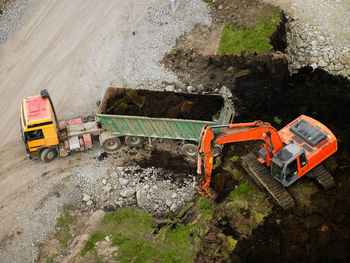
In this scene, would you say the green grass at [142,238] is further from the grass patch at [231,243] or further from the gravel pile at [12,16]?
the gravel pile at [12,16]

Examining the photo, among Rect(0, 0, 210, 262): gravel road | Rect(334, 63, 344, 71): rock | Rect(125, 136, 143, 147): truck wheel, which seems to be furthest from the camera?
Rect(334, 63, 344, 71): rock

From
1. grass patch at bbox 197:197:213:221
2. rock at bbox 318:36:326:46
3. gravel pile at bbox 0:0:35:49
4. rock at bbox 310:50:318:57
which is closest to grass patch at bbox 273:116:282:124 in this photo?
grass patch at bbox 197:197:213:221

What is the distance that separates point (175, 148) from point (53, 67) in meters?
10.3

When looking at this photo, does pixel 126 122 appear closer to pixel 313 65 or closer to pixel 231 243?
pixel 231 243

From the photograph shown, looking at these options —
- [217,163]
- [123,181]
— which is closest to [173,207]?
[123,181]

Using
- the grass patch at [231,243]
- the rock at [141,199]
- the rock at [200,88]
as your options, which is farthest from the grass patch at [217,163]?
the rock at [200,88]

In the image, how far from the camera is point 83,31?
999 inches

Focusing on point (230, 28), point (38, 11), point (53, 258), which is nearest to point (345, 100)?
point (230, 28)

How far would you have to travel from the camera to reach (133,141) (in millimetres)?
18859

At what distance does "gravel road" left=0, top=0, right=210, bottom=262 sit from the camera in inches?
666

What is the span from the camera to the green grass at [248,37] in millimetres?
22078

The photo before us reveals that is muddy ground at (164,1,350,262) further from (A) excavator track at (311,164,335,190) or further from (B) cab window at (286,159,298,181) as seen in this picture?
(B) cab window at (286,159,298,181)

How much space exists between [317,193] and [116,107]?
1012cm

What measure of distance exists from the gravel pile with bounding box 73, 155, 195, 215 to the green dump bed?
187 centimetres
